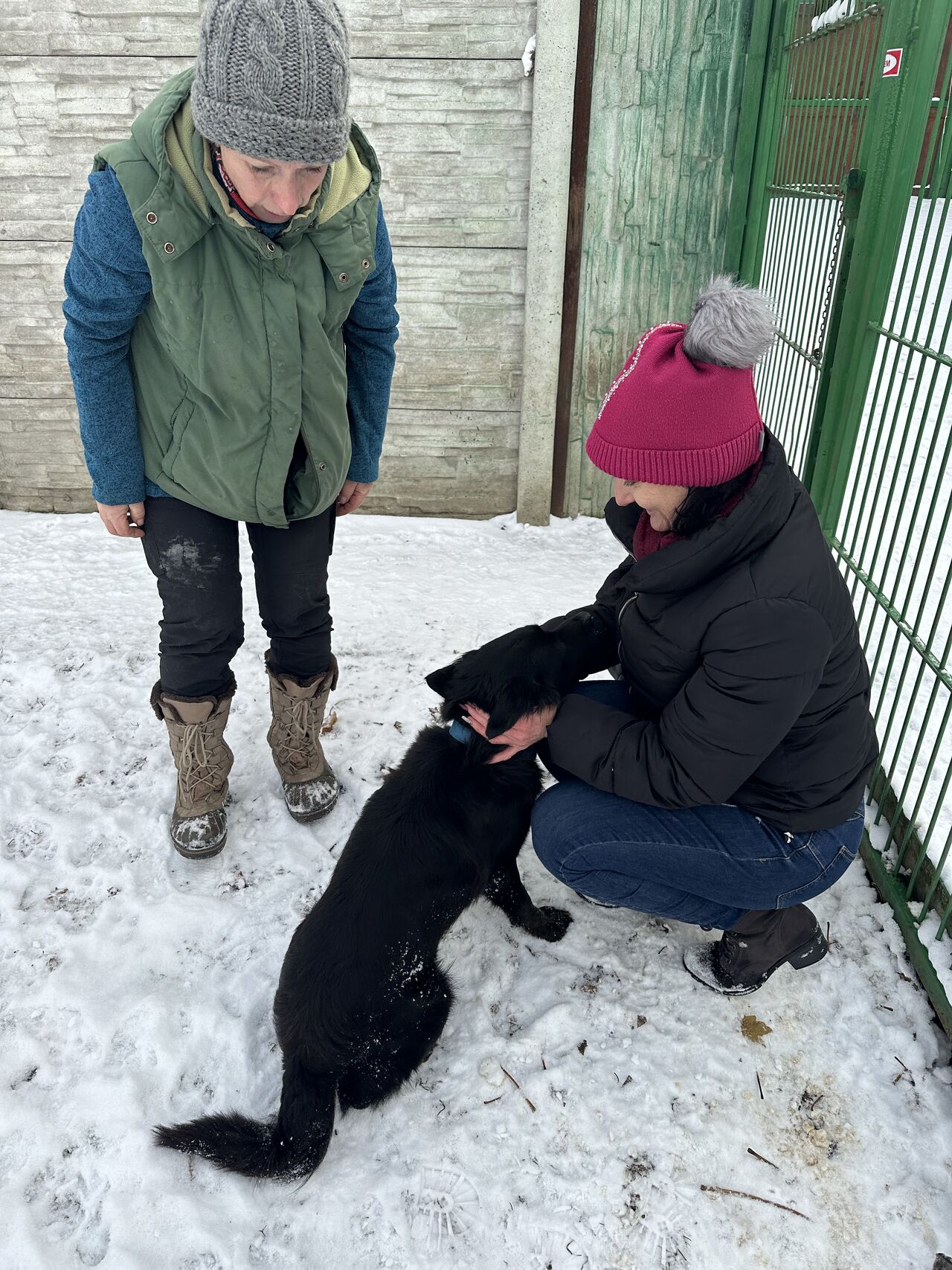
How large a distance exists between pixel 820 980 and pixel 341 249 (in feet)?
7.11

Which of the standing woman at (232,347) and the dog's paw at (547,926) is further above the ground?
the standing woman at (232,347)

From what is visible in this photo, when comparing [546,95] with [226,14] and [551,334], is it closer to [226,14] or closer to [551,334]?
[551,334]

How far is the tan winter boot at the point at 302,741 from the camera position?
8.30 feet

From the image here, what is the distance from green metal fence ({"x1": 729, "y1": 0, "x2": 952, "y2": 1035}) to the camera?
2146 mm

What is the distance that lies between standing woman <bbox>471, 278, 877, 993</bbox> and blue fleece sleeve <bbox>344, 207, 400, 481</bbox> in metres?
0.76

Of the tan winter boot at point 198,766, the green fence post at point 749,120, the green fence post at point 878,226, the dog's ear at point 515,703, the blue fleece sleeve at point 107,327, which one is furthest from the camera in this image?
the green fence post at point 749,120

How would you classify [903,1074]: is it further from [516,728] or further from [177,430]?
[177,430]

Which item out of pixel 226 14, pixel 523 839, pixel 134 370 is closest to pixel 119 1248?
pixel 523 839

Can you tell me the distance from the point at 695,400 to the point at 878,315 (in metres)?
1.37

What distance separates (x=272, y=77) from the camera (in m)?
1.46

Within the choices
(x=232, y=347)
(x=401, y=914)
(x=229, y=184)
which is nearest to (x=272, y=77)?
(x=229, y=184)

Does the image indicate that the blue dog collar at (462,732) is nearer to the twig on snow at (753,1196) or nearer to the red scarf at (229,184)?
the twig on snow at (753,1196)

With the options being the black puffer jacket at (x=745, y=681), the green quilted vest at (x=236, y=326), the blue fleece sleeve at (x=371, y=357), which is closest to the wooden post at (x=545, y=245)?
the blue fleece sleeve at (x=371, y=357)

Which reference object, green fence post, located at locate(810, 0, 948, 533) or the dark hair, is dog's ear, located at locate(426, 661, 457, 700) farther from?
green fence post, located at locate(810, 0, 948, 533)
